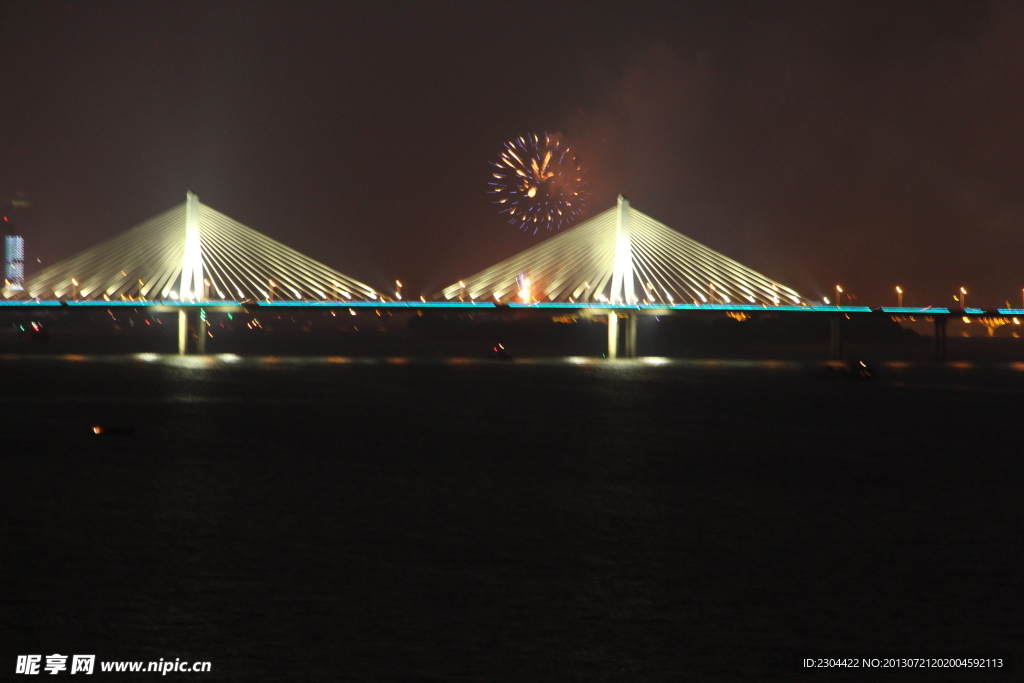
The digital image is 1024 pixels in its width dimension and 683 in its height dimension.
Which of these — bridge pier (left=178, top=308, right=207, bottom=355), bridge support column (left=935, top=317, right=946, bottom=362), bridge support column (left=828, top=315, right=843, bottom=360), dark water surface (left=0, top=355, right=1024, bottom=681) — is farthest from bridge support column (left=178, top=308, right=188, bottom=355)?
dark water surface (left=0, top=355, right=1024, bottom=681)

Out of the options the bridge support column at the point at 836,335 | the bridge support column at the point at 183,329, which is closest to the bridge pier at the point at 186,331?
the bridge support column at the point at 183,329

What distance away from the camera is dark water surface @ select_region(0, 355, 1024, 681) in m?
7.49

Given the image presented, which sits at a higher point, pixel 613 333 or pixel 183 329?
pixel 183 329

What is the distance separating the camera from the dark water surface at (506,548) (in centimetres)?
749

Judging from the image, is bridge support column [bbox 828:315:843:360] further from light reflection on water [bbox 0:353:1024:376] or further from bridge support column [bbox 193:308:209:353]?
bridge support column [bbox 193:308:209:353]

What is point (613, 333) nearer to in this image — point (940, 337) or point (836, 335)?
point (836, 335)

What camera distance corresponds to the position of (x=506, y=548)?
10.9m

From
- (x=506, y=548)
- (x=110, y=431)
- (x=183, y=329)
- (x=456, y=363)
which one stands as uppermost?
(x=183, y=329)

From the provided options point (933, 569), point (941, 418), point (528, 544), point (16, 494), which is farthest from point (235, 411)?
point (933, 569)

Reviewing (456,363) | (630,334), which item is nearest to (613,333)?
(630,334)

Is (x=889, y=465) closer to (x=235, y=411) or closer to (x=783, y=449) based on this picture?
(x=783, y=449)

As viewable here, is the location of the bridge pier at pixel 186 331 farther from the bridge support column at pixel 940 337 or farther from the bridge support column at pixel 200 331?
the bridge support column at pixel 940 337

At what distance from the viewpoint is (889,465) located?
19.3 meters

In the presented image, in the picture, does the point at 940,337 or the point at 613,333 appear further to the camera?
the point at 940,337
